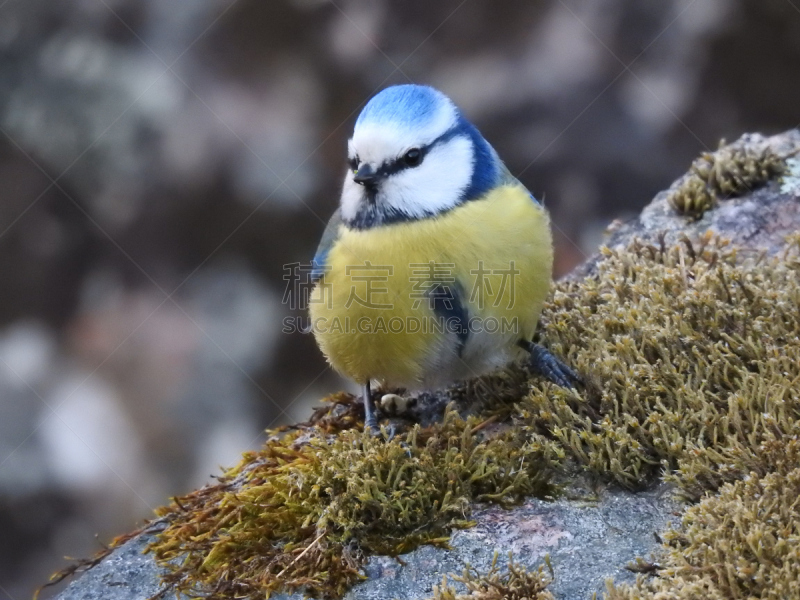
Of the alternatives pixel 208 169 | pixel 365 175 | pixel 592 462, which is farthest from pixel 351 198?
pixel 208 169

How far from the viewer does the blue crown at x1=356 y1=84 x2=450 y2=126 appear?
225 centimetres

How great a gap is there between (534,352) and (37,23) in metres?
3.26

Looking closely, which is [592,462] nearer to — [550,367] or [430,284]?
[550,367]

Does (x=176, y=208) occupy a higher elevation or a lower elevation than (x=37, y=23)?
lower

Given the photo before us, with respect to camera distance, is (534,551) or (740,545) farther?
(534,551)

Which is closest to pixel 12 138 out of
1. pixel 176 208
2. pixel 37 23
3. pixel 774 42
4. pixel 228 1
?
pixel 37 23

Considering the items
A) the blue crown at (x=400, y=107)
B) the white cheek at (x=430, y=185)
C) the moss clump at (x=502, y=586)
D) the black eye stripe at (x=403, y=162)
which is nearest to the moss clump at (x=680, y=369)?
the moss clump at (x=502, y=586)

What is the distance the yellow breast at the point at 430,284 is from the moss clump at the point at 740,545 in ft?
2.74

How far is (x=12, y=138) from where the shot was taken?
13.7 feet

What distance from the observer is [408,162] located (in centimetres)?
230

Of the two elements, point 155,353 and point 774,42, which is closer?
point 774,42

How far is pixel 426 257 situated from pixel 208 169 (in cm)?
227

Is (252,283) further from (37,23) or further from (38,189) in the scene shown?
(37,23)

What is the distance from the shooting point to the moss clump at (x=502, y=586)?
164cm
